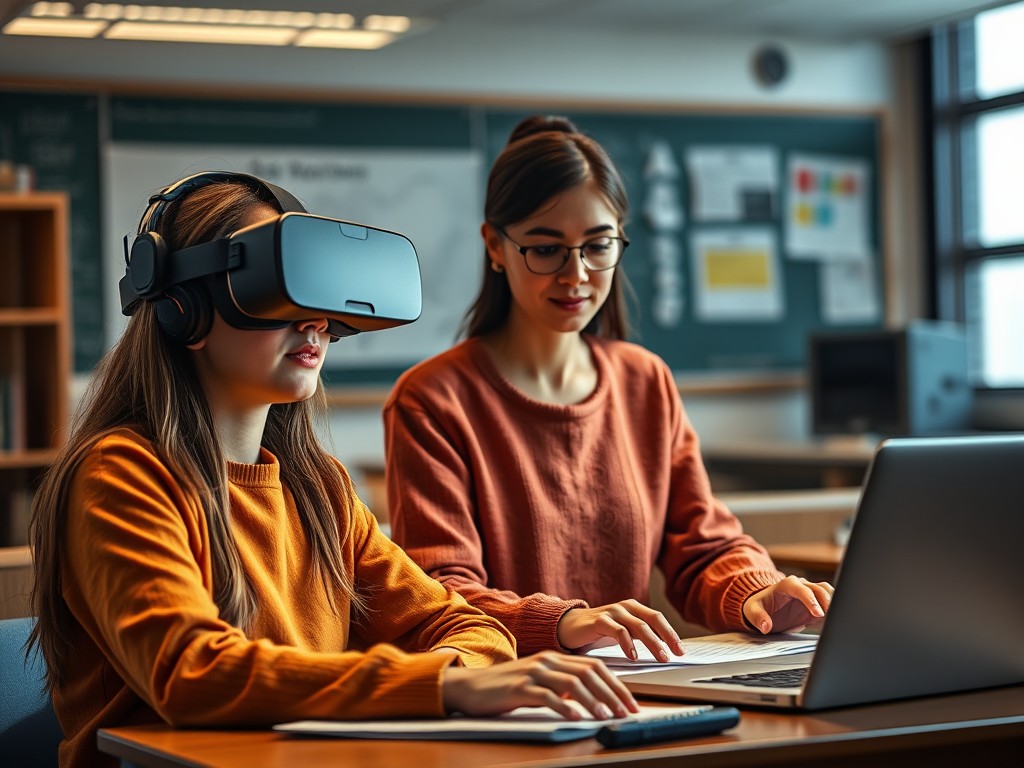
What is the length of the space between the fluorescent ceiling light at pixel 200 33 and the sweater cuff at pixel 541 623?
3.33 meters

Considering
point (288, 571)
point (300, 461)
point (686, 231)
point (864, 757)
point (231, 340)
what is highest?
point (686, 231)

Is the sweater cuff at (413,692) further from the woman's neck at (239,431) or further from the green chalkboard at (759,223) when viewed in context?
the green chalkboard at (759,223)

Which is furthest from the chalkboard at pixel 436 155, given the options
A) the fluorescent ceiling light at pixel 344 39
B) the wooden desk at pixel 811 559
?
the wooden desk at pixel 811 559

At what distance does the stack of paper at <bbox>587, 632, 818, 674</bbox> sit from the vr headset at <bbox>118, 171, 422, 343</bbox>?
444mm

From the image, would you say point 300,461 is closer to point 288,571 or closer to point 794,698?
point 288,571

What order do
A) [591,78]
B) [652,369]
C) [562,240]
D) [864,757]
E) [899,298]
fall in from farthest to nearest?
[899,298], [591,78], [652,369], [562,240], [864,757]

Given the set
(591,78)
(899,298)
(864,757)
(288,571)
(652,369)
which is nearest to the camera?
(864,757)

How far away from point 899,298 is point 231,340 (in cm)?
503

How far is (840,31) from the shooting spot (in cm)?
570

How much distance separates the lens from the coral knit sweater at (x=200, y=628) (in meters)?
1.20

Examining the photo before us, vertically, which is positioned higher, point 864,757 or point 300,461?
point 300,461

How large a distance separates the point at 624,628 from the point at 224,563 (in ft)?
1.40

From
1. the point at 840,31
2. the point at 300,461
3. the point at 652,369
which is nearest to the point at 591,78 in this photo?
the point at 840,31

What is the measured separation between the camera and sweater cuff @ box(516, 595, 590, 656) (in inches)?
62.5
